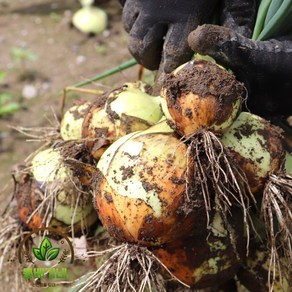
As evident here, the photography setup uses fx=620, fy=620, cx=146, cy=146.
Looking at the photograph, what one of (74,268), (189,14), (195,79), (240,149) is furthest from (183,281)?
(74,268)

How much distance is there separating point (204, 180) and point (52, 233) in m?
0.48

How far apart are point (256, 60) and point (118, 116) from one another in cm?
30

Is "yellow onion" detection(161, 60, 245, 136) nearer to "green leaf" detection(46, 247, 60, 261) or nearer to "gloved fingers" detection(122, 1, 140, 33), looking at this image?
"gloved fingers" detection(122, 1, 140, 33)

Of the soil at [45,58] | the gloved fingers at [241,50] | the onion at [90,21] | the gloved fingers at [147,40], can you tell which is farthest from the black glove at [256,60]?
the onion at [90,21]

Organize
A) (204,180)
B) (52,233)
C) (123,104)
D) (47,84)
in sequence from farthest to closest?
1. (47,84)
2. (52,233)
3. (123,104)
4. (204,180)

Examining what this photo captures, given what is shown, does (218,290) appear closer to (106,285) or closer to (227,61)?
(106,285)

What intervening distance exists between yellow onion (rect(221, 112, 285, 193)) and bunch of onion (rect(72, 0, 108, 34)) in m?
2.61

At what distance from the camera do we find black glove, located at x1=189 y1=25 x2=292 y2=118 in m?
1.17

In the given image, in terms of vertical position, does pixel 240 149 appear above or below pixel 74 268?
above

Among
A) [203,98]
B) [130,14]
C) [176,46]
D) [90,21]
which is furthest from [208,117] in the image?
[90,21]

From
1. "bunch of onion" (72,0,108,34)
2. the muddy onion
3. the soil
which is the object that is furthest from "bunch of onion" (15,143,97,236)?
"bunch of onion" (72,0,108,34)

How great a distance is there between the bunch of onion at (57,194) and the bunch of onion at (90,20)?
7.63ft

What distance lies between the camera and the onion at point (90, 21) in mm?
3689

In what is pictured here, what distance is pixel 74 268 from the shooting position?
6.37 ft
